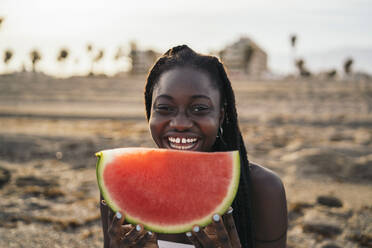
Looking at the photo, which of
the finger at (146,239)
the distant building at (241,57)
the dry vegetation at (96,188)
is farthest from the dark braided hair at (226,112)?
the distant building at (241,57)

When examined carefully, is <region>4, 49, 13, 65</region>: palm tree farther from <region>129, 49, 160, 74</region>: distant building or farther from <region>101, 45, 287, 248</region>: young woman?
<region>101, 45, 287, 248</region>: young woman

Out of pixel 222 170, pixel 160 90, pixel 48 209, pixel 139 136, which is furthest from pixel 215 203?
pixel 139 136

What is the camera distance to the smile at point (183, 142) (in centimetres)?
174

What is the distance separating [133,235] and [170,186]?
273mm

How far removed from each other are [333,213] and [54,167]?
4.61 meters

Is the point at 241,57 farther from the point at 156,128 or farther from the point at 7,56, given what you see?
the point at 156,128

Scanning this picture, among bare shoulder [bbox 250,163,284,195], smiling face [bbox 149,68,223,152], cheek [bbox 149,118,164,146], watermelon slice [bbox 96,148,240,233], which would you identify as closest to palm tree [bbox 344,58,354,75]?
bare shoulder [bbox 250,163,284,195]

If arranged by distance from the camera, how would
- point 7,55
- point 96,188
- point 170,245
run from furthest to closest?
1. point 7,55
2. point 96,188
3. point 170,245

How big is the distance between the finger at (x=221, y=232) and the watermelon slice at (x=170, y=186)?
0.17 feet

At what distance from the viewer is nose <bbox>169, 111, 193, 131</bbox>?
168 centimetres

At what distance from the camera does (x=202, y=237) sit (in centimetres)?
129

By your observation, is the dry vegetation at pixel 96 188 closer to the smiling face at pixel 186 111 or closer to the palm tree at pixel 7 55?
the smiling face at pixel 186 111

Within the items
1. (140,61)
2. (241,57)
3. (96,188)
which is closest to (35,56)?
(140,61)

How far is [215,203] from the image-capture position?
1.35 meters
